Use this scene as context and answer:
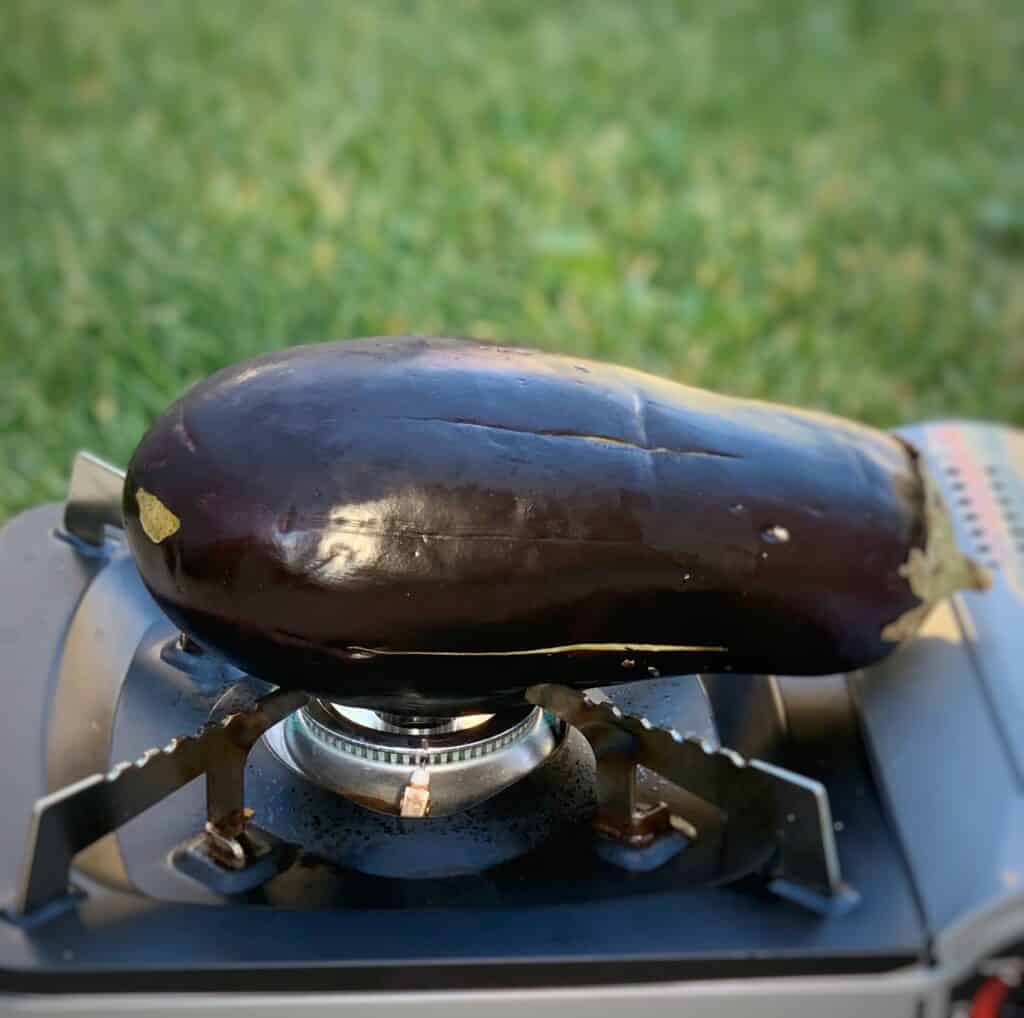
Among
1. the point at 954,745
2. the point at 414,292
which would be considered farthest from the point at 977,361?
the point at 954,745

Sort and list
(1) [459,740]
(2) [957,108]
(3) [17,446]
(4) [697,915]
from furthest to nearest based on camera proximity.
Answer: (2) [957,108] < (3) [17,446] < (1) [459,740] < (4) [697,915]

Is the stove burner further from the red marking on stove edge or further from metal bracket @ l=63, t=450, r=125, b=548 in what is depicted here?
the red marking on stove edge

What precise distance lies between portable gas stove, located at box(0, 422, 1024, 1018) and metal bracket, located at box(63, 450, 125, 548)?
6 cm

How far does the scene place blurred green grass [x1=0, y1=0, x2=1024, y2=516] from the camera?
9.27 feet

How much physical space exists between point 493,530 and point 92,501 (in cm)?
55

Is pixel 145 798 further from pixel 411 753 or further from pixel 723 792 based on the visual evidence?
pixel 723 792

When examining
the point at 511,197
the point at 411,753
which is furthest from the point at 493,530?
the point at 511,197

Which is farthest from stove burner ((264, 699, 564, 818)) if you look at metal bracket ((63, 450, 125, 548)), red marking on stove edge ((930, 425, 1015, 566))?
red marking on stove edge ((930, 425, 1015, 566))

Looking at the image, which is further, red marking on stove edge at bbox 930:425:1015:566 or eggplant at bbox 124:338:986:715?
red marking on stove edge at bbox 930:425:1015:566

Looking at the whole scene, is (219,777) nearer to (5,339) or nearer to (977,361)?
(5,339)

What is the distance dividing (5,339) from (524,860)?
6.63 ft

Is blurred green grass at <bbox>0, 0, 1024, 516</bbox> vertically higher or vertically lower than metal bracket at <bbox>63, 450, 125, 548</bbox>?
lower

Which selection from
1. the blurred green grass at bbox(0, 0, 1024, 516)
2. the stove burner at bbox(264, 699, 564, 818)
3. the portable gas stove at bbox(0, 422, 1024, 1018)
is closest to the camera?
the portable gas stove at bbox(0, 422, 1024, 1018)

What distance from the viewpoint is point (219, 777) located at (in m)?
1.08
